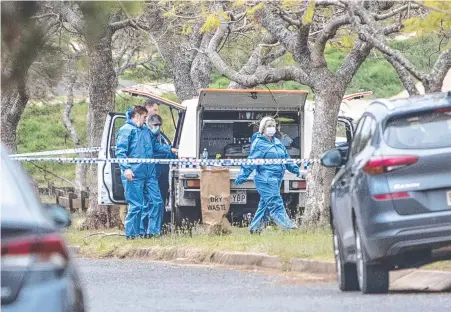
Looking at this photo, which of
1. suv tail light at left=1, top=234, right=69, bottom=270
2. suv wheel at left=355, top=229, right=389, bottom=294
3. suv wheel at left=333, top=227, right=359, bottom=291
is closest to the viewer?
suv tail light at left=1, top=234, right=69, bottom=270

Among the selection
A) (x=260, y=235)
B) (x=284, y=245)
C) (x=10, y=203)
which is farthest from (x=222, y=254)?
(x=10, y=203)

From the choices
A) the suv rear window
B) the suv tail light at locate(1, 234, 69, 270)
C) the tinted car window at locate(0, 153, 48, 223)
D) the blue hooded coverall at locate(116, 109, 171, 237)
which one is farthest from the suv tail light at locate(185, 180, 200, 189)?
the suv tail light at locate(1, 234, 69, 270)

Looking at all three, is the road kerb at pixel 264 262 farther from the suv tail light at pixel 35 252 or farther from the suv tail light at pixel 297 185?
the suv tail light at pixel 35 252

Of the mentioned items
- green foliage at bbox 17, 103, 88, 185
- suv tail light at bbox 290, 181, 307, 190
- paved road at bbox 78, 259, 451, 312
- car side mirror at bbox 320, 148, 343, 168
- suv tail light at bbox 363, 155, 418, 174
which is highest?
green foliage at bbox 17, 103, 88, 185

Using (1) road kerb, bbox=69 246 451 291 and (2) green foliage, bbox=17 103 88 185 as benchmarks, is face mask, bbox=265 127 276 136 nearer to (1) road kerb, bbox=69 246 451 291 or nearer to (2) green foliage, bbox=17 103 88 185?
(1) road kerb, bbox=69 246 451 291

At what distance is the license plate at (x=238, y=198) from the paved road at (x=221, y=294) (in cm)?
447

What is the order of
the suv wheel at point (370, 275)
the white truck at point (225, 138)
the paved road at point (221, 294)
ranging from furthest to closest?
1. the white truck at point (225, 138)
2. the suv wheel at point (370, 275)
3. the paved road at point (221, 294)

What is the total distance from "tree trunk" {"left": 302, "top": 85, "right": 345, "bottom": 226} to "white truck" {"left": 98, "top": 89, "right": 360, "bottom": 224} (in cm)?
77

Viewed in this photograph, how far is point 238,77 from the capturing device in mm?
19734

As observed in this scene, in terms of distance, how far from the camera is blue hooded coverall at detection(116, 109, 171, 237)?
1859cm

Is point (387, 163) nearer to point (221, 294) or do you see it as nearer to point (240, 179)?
point (221, 294)

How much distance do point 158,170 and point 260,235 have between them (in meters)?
2.76

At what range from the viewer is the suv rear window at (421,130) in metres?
10.5


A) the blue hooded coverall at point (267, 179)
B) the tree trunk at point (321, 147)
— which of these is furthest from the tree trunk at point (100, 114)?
the tree trunk at point (321, 147)
